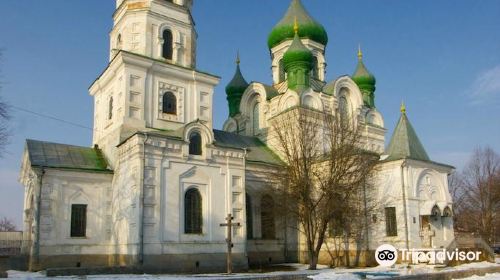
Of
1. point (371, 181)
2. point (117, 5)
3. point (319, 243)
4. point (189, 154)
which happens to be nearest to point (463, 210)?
point (371, 181)

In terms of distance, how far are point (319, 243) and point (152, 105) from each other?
10.2 meters

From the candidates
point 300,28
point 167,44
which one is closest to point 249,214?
point 167,44

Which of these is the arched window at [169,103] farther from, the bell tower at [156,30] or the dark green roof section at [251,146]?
the dark green roof section at [251,146]

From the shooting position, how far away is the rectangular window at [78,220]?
Answer: 69.3 feet

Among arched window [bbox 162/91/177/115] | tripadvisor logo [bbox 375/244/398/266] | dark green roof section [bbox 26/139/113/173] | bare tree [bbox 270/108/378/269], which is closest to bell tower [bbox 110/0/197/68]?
arched window [bbox 162/91/177/115]

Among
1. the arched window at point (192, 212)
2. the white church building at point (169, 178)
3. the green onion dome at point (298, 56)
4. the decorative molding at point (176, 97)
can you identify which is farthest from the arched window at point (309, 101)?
the arched window at point (192, 212)

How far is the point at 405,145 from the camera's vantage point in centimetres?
2559

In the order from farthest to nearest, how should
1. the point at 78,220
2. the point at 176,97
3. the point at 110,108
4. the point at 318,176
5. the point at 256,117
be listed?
the point at 256,117 < the point at 110,108 < the point at 176,97 < the point at 318,176 < the point at 78,220

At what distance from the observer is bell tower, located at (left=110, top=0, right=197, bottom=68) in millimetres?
24422

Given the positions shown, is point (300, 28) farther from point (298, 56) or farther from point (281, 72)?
point (298, 56)

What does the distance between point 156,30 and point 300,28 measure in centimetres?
1296

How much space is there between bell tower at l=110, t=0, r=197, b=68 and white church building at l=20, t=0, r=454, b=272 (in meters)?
0.06

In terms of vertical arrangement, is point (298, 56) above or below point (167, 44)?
above

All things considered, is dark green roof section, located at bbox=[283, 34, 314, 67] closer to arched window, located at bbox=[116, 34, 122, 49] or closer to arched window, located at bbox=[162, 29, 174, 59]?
arched window, located at bbox=[162, 29, 174, 59]
